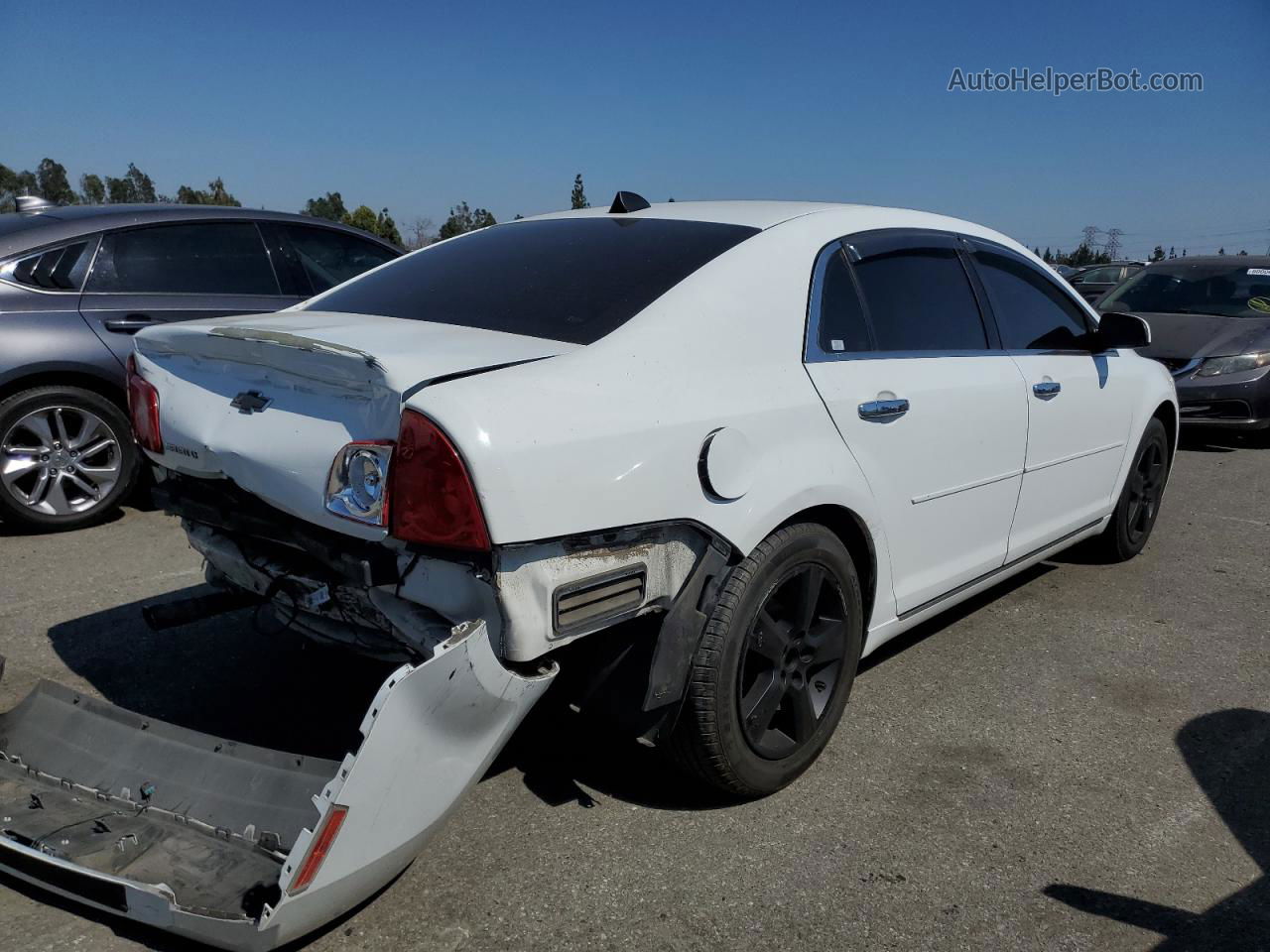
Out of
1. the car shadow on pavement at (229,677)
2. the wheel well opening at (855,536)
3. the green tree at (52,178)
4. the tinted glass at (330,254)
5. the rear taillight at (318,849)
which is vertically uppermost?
the green tree at (52,178)

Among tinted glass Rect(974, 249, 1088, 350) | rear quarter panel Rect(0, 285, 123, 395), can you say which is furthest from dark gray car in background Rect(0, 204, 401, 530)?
tinted glass Rect(974, 249, 1088, 350)

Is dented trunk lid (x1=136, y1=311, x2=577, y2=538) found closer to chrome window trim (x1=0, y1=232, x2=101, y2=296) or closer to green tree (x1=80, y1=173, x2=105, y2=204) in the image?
chrome window trim (x1=0, y1=232, x2=101, y2=296)

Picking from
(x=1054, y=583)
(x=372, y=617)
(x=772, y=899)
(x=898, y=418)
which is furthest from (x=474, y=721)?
(x=1054, y=583)

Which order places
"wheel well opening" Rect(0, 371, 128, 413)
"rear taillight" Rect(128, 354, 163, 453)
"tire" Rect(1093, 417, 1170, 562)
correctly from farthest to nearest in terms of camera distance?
"wheel well opening" Rect(0, 371, 128, 413), "tire" Rect(1093, 417, 1170, 562), "rear taillight" Rect(128, 354, 163, 453)

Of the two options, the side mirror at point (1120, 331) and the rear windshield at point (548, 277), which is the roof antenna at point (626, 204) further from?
the side mirror at point (1120, 331)

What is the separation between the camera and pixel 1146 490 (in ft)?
16.7

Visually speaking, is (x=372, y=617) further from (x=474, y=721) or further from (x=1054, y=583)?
(x=1054, y=583)

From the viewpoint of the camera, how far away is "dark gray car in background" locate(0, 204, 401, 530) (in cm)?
496

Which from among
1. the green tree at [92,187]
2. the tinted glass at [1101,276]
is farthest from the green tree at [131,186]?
the tinted glass at [1101,276]

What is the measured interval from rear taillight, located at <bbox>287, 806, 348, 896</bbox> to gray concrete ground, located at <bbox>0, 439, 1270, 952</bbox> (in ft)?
1.25

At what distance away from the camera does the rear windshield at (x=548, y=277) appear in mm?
2668

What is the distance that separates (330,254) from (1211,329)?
7.27 meters

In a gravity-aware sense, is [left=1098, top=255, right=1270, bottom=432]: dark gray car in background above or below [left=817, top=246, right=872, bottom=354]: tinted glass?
below

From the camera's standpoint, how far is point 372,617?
97.1 inches
